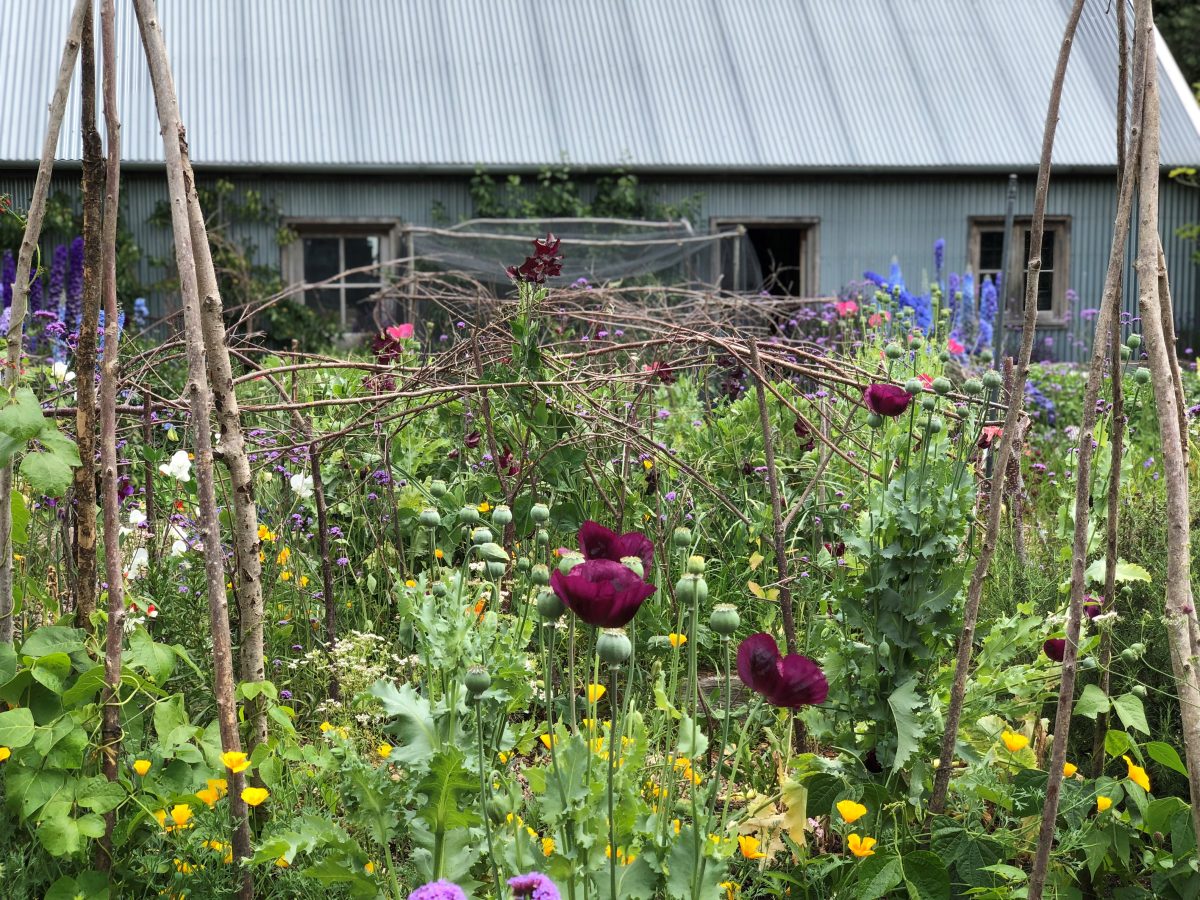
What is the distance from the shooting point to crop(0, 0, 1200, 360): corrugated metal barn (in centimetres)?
1189

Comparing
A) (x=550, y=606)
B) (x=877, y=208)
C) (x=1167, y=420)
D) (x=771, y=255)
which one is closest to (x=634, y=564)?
(x=550, y=606)

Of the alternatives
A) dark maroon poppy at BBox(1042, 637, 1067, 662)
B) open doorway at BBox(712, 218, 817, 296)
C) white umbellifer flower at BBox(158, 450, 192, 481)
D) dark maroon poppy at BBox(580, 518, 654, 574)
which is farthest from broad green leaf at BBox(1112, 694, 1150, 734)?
open doorway at BBox(712, 218, 817, 296)

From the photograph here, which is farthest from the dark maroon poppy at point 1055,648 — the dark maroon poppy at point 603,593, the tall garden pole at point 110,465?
the tall garden pole at point 110,465

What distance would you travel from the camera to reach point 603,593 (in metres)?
1.46

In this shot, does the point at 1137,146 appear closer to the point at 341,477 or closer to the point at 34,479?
the point at 34,479

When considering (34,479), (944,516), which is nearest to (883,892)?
(944,516)

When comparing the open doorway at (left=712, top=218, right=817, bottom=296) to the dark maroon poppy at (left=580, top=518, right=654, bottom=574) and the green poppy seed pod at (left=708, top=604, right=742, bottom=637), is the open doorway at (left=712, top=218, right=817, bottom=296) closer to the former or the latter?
the dark maroon poppy at (left=580, top=518, right=654, bottom=574)

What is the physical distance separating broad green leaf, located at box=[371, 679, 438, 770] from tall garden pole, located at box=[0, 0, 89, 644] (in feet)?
2.56

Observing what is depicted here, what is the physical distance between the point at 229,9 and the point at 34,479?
1202 centimetres

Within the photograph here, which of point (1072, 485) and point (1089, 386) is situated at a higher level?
point (1089, 386)

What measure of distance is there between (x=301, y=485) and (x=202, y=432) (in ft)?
4.45

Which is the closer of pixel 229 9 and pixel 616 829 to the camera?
pixel 616 829

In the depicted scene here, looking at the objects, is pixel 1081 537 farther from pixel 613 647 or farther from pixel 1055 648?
pixel 613 647

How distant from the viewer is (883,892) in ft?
6.79
